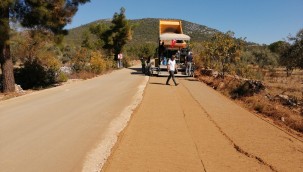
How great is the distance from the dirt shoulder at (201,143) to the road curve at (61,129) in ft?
1.63

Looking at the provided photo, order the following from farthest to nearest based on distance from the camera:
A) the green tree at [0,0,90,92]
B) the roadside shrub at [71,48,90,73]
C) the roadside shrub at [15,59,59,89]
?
1. the roadside shrub at [71,48,90,73]
2. the roadside shrub at [15,59,59,89]
3. the green tree at [0,0,90,92]

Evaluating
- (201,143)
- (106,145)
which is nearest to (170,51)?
(201,143)

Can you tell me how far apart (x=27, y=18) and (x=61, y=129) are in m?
10.1

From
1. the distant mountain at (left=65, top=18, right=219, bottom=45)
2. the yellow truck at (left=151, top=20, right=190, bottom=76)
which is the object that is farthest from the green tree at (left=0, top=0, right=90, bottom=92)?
the distant mountain at (left=65, top=18, right=219, bottom=45)

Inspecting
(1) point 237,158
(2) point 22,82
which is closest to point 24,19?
(2) point 22,82

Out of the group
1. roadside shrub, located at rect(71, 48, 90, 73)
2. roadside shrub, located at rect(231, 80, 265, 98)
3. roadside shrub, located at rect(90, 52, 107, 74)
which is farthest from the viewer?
roadside shrub, located at rect(90, 52, 107, 74)

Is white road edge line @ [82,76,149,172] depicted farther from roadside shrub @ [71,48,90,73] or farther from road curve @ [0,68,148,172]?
roadside shrub @ [71,48,90,73]

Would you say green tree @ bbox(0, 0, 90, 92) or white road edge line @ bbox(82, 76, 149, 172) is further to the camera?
green tree @ bbox(0, 0, 90, 92)

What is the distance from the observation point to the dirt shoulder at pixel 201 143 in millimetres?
6875

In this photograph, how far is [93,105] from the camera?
44.4ft

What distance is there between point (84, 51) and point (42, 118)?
19.3 meters

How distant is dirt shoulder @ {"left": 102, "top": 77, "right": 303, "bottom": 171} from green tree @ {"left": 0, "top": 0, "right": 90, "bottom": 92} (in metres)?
7.89

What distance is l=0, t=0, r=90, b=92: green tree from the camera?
17009 mm

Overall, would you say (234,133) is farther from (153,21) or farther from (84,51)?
(153,21)
